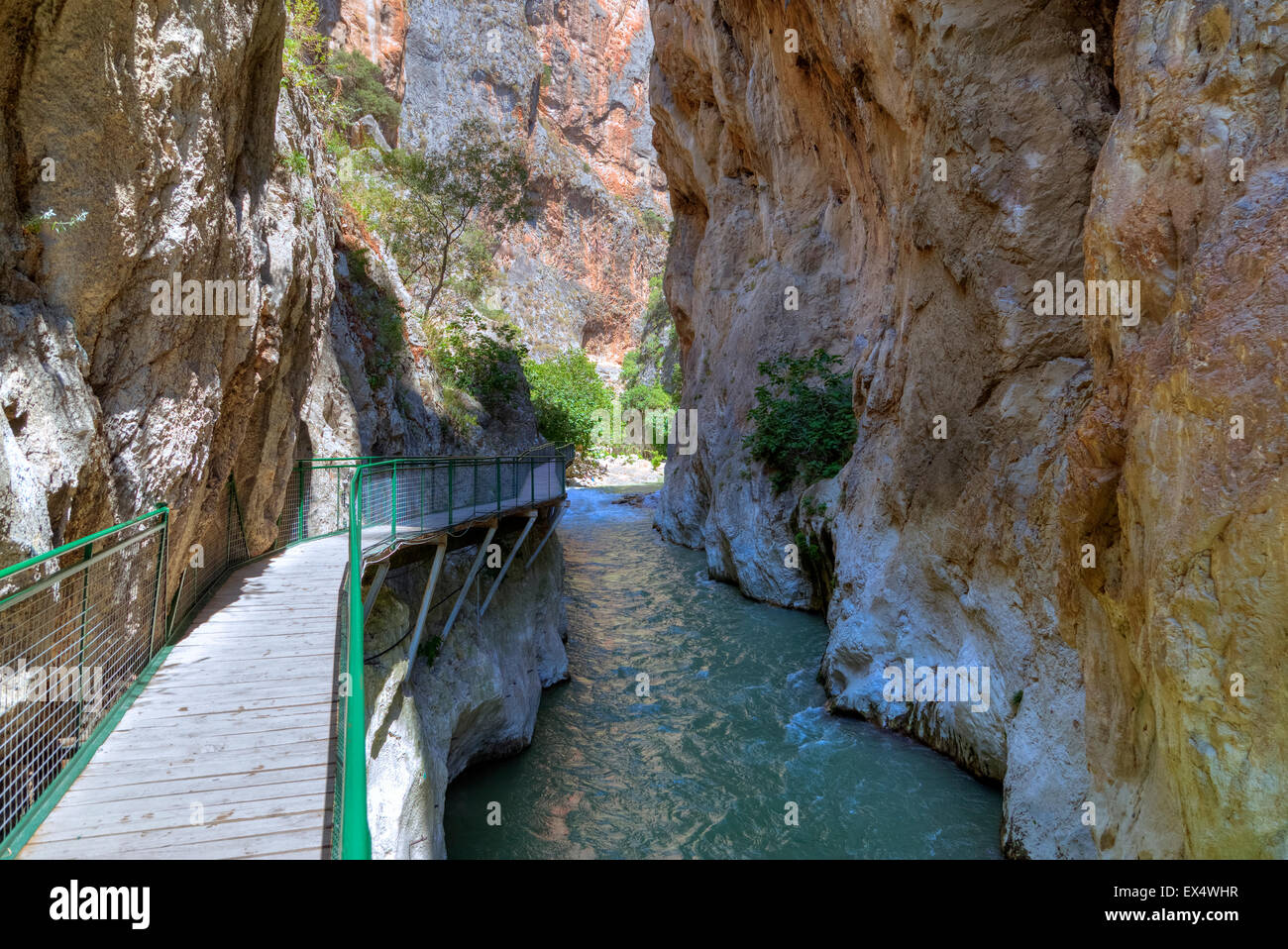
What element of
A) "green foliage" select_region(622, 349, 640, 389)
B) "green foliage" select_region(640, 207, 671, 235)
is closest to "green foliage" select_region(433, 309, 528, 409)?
"green foliage" select_region(622, 349, 640, 389)

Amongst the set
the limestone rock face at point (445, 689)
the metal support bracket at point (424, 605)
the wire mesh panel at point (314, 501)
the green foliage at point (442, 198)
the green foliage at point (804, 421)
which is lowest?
the limestone rock face at point (445, 689)

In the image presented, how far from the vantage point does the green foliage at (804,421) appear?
1700cm

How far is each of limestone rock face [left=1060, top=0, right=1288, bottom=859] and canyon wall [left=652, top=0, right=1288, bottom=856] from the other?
0.7 inches

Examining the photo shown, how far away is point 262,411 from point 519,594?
5.27 metres

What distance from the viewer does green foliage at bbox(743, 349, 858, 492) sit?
17.0 meters

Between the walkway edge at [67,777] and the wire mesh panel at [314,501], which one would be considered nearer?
the walkway edge at [67,777]

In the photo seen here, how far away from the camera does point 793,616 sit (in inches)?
631

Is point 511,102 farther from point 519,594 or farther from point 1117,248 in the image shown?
point 1117,248

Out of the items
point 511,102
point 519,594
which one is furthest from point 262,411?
point 511,102

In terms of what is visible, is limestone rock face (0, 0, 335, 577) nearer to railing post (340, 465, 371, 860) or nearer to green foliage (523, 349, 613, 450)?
railing post (340, 465, 371, 860)

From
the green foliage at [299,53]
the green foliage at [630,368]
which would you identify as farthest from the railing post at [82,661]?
the green foliage at [630,368]

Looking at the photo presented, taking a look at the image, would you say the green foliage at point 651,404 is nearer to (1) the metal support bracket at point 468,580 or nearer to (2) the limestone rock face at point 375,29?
(2) the limestone rock face at point 375,29

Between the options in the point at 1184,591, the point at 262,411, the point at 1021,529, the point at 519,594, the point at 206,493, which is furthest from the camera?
the point at 519,594

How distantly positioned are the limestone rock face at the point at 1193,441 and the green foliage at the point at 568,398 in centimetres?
3316
